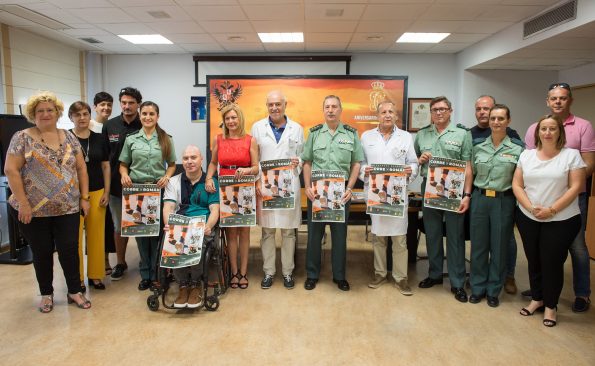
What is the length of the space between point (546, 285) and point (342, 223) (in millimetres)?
1532

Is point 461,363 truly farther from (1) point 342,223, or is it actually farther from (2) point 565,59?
(2) point 565,59

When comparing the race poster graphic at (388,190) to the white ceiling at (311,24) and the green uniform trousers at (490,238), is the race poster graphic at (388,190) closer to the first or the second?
the green uniform trousers at (490,238)

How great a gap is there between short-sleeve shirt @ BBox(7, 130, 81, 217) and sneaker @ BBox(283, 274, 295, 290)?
5.87 ft

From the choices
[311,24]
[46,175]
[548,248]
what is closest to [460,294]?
[548,248]

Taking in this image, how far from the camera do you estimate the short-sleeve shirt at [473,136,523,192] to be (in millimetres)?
2881

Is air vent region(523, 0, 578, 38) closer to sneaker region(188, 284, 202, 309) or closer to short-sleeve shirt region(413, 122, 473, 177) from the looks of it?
short-sleeve shirt region(413, 122, 473, 177)

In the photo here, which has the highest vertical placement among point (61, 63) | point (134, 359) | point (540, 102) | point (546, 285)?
point (61, 63)

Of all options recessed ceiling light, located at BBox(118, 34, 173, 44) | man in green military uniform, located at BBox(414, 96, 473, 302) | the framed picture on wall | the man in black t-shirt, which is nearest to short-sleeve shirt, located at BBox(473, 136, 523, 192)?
man in green military uniform, located at BBox(414, 96, 473, 302)

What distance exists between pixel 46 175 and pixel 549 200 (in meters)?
3.46

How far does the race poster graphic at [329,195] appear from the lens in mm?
3141

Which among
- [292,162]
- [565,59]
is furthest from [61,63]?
[565,59]

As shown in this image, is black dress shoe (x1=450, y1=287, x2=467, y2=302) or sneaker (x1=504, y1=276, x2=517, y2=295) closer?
black dress shoe (x1=450, y1=287, x2=467, y2=302)

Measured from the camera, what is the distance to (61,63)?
6.48 metres

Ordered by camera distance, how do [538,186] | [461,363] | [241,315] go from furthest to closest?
[241,315] < [538,186] < [461,363]
